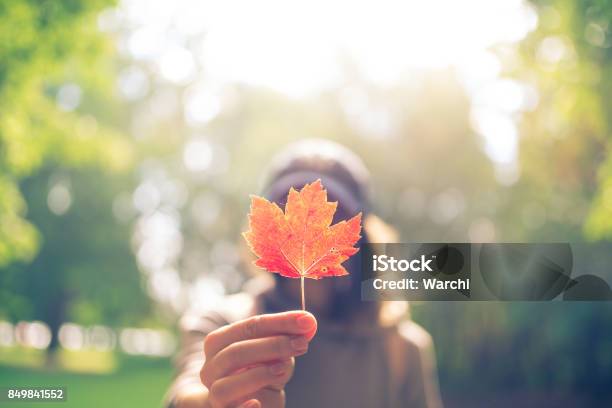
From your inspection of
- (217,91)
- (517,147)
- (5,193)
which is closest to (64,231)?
(217,91)

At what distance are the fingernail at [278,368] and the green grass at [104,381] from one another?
9.20 meters

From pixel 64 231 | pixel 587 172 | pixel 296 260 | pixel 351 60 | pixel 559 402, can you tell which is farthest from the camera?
pixel 64 231

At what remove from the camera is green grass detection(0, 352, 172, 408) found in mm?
12922

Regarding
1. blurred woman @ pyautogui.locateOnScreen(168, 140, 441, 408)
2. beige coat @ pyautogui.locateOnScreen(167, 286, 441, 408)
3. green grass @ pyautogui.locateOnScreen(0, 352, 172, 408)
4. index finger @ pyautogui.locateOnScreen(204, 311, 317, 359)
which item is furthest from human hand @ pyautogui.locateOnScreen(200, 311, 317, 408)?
green grass @ pyautogui.locateOnScreen(0, 352, 172, 408)

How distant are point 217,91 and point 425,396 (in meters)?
18.8

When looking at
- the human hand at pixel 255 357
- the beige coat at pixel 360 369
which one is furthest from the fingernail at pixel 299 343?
the beige coat at pixel 360 369

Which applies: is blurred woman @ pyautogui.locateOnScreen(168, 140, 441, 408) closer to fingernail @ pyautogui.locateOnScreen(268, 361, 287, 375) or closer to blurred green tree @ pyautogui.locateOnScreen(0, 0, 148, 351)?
fingernail @ pyautogui.locateOnScreen(268, 361, 287, 375)

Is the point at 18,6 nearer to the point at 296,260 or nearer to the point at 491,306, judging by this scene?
the point at 296,260

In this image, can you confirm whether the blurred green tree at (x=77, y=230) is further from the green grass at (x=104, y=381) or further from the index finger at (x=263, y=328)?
the index finger at (x=263, y=328)

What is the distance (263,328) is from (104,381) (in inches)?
745

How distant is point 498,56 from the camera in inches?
270

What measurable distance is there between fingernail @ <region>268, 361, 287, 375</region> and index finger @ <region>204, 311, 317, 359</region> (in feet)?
0.21

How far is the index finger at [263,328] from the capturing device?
0.91m

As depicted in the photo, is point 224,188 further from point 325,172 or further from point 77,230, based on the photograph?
point 325,172
